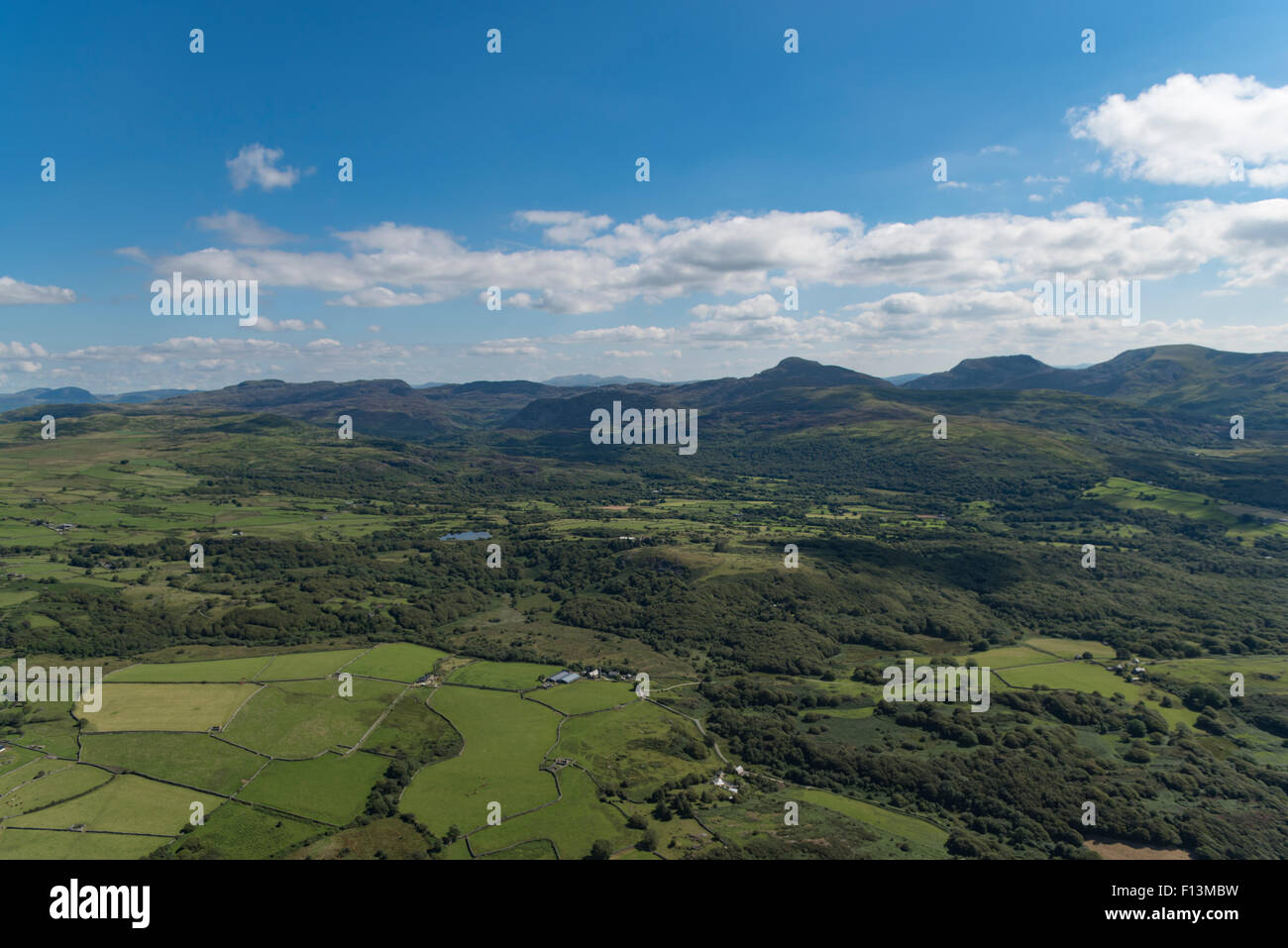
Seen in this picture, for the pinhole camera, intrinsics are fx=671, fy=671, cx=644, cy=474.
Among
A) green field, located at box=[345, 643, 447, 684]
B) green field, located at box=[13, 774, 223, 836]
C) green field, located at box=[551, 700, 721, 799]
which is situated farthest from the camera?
green field, located at box=[345, 643, 447, 684]

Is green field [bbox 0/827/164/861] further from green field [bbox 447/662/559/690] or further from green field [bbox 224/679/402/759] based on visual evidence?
green field [bbox 447/662/559/690]

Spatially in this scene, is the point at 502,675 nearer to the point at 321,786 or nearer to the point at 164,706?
the point at 321,786

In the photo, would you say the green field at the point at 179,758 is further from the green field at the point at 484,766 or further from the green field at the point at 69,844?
the green field at the point at 484,766

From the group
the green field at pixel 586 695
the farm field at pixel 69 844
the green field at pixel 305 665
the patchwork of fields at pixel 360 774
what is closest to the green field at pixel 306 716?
the patchwork of fields at pixel 360 774

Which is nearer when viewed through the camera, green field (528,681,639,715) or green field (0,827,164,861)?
green field (0,827,164,861)

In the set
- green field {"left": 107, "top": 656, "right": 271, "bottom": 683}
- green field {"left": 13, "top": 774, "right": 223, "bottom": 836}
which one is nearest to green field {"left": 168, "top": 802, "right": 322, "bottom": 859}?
green field {"left": 13, "top": 774, "right": 223, "bottom": 836}

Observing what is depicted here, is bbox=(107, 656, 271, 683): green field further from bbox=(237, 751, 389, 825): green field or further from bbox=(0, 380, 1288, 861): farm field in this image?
bbox=(237, 751, 389, 825): green field

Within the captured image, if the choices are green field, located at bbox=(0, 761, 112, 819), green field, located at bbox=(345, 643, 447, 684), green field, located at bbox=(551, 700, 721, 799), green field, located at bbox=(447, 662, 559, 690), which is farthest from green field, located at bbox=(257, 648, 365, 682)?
green field, located at bbox=(551, 700, 721, 799)

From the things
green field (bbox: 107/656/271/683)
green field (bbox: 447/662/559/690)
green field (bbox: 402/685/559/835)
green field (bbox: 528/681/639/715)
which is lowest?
green field (bbox: 402/685/559/835)

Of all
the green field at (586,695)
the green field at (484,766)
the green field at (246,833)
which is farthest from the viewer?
the green field at (586,695)

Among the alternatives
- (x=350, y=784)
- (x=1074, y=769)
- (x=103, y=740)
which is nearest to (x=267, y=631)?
(x=103, y=740)

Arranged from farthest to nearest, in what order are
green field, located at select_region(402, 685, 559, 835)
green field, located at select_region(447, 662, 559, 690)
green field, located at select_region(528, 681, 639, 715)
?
green field, located at select_region(447, 662, 559, 690), green field, located at select_region(528, 681, 639, 715), green field, located at select_region(402, 685, 559, 835)

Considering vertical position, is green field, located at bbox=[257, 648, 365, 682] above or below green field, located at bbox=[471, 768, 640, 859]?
above
